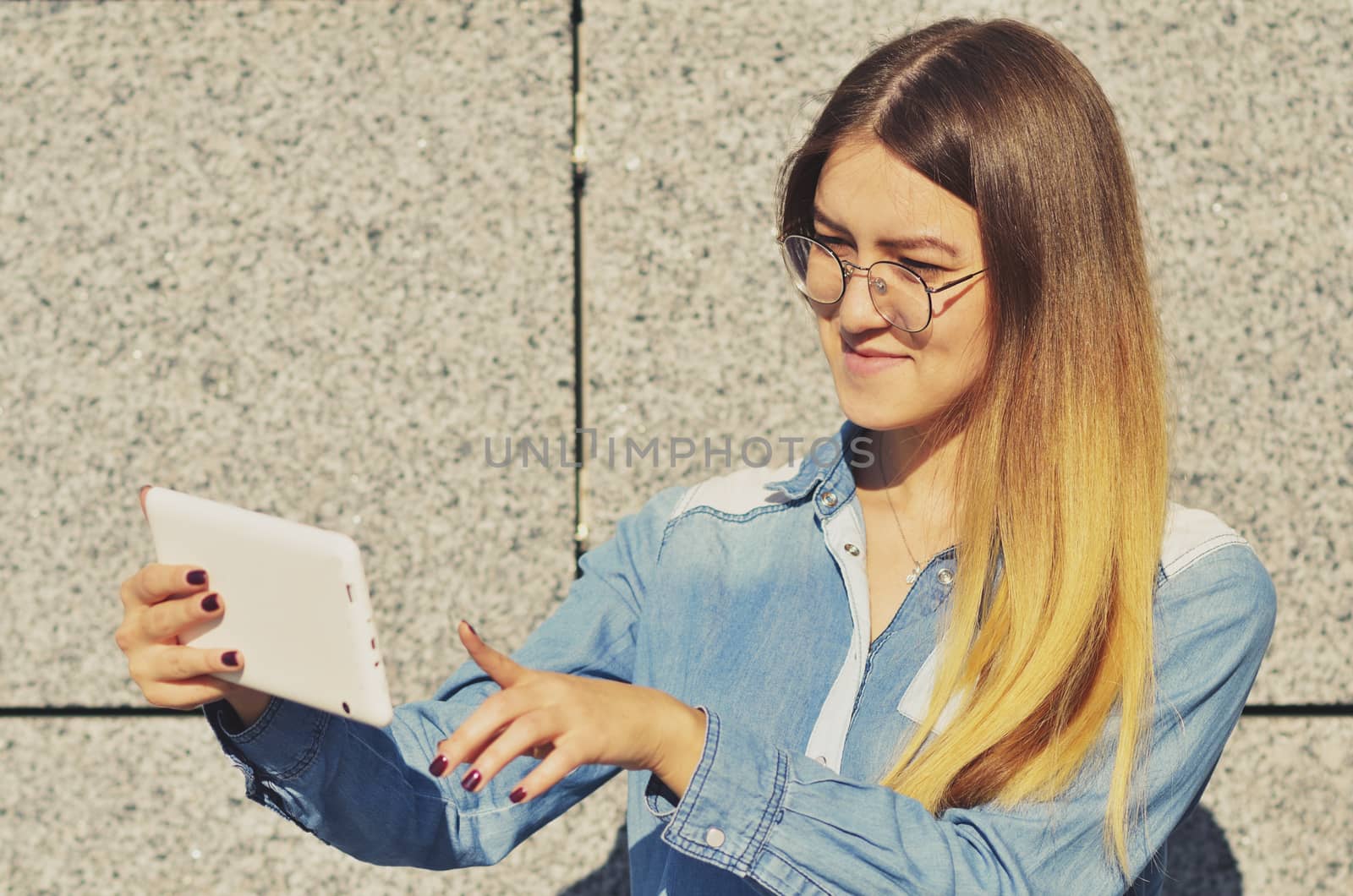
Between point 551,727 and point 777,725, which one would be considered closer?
point 551,727

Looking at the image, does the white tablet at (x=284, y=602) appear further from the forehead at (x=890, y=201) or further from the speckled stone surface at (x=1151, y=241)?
the speckled stone surface at (x=1151, y=241)

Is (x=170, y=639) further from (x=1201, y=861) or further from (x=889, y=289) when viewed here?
(x=1201, y=861)

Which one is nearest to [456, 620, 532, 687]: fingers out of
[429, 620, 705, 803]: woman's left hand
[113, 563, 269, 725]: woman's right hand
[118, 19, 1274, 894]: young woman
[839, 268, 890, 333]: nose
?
[429, 620, 705, 803]: woman's left hand

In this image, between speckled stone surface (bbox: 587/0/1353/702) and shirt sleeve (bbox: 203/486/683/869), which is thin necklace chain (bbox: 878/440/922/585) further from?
speckled stone surface (bbox: 587/0/1353/702)

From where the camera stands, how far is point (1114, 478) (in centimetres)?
133

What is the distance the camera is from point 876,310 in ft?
4.33

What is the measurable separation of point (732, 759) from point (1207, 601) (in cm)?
53

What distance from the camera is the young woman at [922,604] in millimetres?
1093

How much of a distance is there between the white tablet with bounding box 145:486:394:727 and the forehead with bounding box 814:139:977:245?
0.65m

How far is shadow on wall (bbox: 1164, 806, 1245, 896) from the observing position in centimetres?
221

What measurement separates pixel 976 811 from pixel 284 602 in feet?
2.14

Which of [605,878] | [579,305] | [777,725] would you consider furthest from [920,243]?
[605,878]

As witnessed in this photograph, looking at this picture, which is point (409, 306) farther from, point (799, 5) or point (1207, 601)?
point (1207, 601)

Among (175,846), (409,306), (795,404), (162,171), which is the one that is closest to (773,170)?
(795,404)
